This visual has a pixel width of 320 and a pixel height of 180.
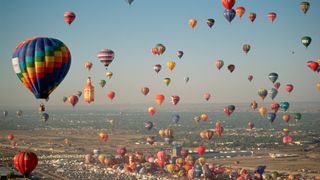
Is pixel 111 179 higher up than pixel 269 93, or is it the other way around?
pixel 269 93

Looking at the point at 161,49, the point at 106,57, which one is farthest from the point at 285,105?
the point at 106,57

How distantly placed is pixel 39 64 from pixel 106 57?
16.4m

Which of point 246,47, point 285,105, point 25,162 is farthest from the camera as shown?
point 285,105

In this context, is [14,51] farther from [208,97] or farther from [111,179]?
[208,97]

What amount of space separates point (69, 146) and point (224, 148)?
2784 centimetres

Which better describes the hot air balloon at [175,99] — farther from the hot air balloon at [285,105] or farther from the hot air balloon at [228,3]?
the hot air balloon at [228,3]

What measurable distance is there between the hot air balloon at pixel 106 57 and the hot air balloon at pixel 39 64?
602 inches

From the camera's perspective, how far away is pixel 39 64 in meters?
31.2

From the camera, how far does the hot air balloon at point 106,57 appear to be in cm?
4734

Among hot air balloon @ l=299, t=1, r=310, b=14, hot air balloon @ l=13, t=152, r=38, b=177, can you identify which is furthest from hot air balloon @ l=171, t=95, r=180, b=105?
hot air balloon @ l=13, t=152, r=38, b=177

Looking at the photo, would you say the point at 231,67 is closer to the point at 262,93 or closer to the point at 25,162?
the point at 262,93

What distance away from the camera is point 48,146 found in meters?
92.8

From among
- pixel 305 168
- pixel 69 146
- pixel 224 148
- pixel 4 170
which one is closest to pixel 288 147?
pixel 224 148

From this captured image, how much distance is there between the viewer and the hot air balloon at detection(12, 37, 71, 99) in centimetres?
3117
